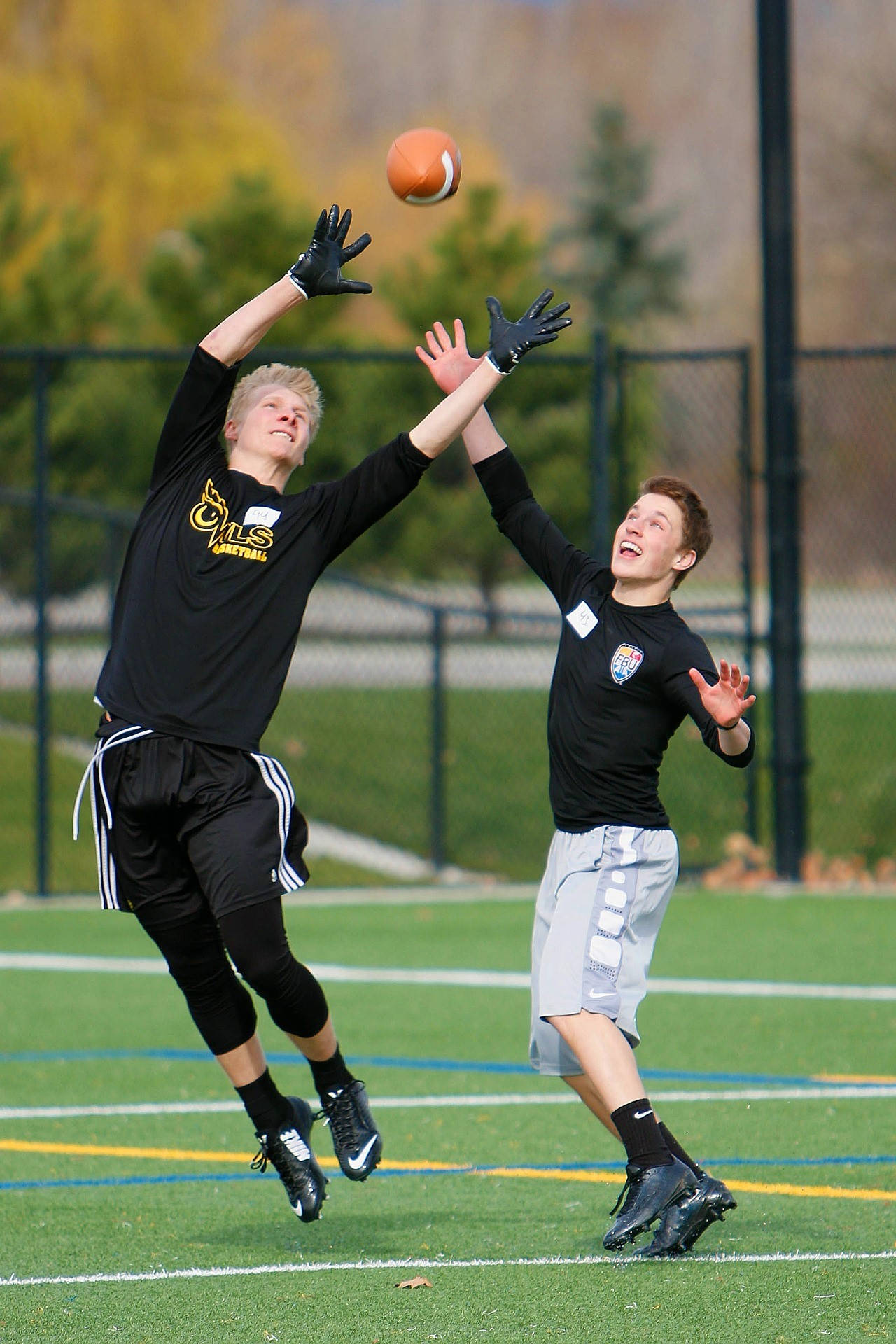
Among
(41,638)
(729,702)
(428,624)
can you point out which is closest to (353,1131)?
(729,702)

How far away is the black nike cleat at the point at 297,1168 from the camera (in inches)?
198

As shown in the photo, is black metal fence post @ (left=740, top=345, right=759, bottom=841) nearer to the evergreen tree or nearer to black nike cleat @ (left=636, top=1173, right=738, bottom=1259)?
black nike cleat @ (left=636, top=1173, right=738, bottom=1259)

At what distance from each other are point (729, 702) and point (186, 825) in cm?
141

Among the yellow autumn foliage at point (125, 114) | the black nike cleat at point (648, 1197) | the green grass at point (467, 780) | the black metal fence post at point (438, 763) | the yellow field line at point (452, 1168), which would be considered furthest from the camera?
the yellow autumn foliage at point (125, 114)

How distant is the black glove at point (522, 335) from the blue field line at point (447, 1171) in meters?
2.37

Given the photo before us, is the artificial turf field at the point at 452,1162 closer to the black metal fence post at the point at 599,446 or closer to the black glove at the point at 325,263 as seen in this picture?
the black glove at the point at 325,263

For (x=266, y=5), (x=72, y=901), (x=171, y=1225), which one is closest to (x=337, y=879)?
(x=72, y=901)

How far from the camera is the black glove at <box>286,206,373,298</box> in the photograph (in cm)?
509

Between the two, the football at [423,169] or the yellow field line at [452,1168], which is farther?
the football at [423,169]

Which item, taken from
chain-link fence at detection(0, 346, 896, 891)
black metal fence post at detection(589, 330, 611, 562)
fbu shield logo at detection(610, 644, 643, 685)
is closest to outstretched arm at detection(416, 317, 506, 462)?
fbu shield logo at detection(610, 644, 643, 685)

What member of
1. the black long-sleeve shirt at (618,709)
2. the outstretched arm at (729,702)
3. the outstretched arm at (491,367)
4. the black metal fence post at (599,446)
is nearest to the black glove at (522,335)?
the outstretched arm at (491,367)

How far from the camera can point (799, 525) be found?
12.0 m

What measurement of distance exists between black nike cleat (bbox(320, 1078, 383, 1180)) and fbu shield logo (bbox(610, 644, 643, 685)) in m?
1.31

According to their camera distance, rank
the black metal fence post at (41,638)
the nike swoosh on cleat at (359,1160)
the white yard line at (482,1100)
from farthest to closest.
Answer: the black metal fence post at (41,638) < the white yard line at (482,1100) < the nike swoosh on cleat at (359,1160)
